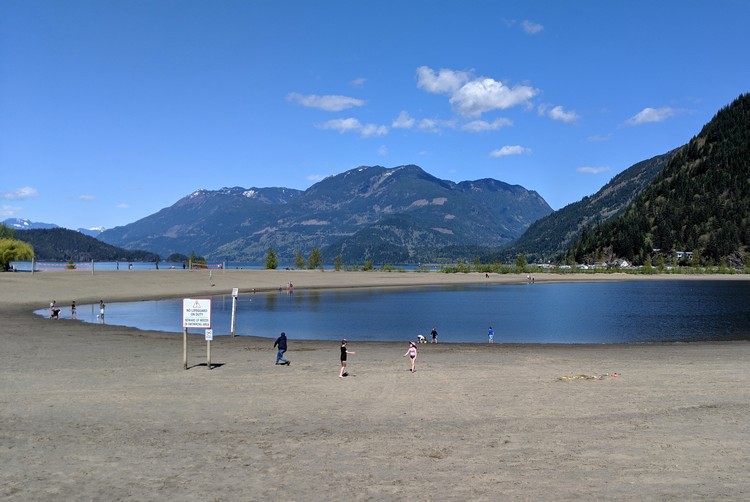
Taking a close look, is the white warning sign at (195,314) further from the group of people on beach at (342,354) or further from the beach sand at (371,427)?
the group of people on beach at (342,354)

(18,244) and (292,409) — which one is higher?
(18,244)

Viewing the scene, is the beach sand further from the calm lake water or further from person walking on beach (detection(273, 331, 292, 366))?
the calm lake water

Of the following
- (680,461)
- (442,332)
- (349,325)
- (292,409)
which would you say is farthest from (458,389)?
(349,325)

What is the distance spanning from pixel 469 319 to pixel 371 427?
152 feet

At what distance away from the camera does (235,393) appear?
894 inches

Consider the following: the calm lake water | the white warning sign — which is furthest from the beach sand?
the calm lake water

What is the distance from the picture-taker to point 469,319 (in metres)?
62.8

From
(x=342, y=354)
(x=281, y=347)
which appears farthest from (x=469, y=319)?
(x=342, y=354)

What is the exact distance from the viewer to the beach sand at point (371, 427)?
12.4 metres

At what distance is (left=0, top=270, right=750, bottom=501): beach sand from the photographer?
40.8 feet

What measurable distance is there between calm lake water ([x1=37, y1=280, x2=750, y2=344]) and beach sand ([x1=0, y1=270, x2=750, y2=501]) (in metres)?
14.3

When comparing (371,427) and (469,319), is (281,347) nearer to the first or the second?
(371,427)

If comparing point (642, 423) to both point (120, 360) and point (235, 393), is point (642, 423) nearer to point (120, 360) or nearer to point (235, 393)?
point (235, 393)

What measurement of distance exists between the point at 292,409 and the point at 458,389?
7204 mm
